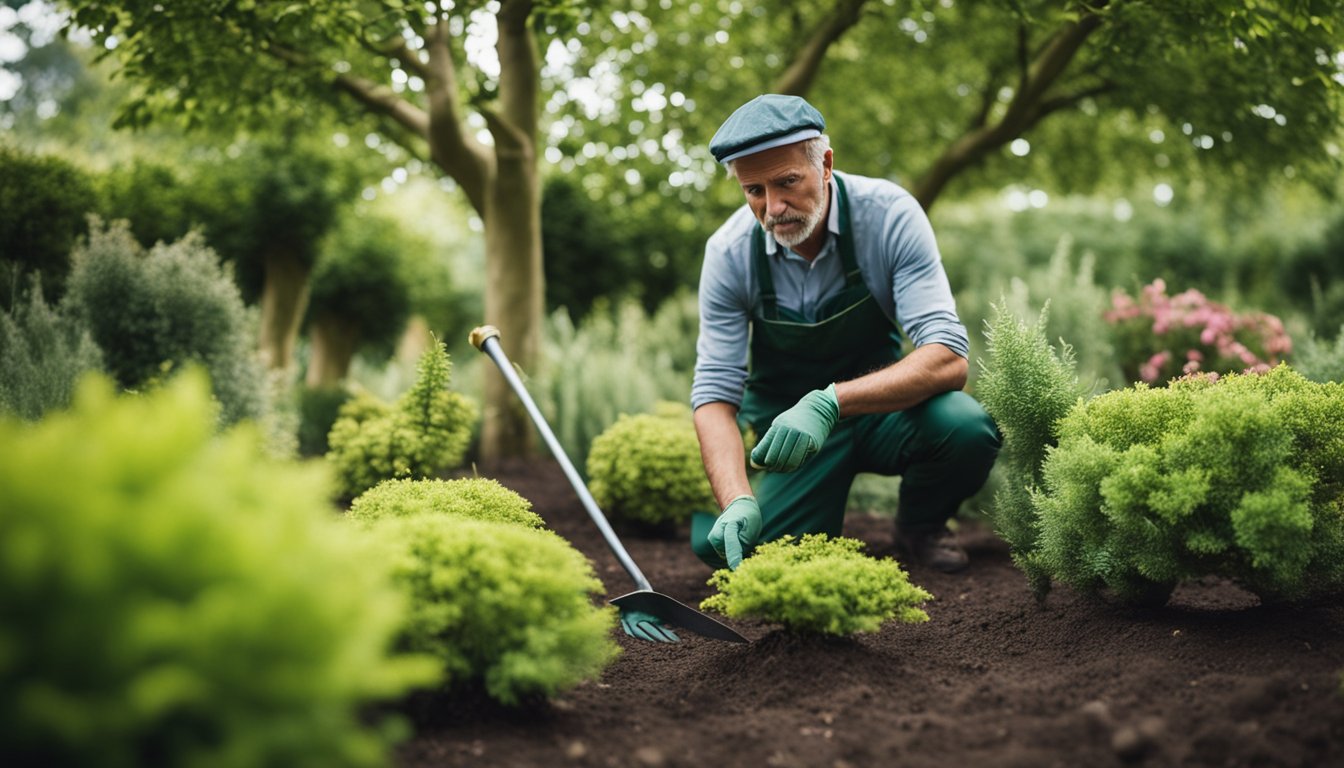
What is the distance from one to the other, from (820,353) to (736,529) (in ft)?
3.35

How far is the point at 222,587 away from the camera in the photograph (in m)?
1.40

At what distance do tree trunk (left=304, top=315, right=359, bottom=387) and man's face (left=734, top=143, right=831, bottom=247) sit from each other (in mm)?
8299

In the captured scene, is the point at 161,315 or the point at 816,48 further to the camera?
the point at 816,48

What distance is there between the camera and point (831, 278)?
3723 mm

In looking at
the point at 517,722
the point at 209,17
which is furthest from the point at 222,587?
the point at 209,17

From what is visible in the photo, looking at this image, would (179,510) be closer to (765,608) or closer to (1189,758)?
(765,608)

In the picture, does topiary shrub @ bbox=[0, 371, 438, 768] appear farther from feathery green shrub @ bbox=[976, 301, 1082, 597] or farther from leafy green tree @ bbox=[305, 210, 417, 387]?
leafy green tree @ bbox=[305, 210, 417, 387]

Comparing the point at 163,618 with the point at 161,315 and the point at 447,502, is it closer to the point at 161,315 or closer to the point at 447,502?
the point at 447,502

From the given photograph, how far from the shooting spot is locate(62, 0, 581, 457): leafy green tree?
4.37 metres

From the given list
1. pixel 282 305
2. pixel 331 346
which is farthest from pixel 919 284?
pixel 331 346

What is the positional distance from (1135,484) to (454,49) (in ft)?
18.1

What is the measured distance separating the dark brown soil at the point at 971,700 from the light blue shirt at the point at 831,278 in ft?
3.35

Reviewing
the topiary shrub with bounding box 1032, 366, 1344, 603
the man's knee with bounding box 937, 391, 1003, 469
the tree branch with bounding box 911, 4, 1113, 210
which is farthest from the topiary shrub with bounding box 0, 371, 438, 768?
the tree branch with bounding box 911, 4, 1113, 210

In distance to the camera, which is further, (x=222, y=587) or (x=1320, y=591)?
(x=1320, y=591)
